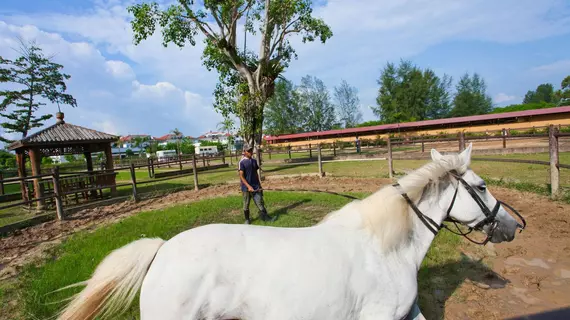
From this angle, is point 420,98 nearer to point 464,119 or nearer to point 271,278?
point 464,119

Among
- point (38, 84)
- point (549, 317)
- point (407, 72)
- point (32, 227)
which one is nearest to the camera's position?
point (549, 317)

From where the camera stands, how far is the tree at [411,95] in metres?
56.9

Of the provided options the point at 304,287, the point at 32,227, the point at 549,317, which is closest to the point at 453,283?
the point at 549,317

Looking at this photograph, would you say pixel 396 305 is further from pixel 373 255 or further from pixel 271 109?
pixel 271 109

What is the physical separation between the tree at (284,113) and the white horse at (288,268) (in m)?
61.4

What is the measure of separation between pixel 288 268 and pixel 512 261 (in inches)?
150

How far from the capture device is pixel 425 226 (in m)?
2.26

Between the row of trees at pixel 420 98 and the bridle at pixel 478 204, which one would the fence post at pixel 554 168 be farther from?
the row of trees at pixel 420 98

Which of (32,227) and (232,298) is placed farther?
(32,227)

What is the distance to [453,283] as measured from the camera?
11.5ft

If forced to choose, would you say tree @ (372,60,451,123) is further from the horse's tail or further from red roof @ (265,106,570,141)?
the horse's tail

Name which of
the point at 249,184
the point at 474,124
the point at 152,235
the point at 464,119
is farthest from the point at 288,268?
the point at 474,124

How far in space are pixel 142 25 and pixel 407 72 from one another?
182 feet

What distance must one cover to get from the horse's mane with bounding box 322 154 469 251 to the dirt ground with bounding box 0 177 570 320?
62.2 inches
